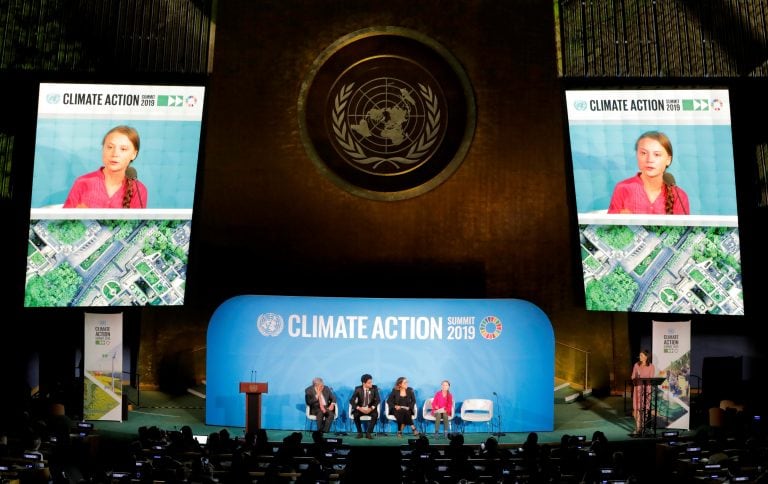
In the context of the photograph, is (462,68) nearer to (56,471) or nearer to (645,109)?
(645,109)

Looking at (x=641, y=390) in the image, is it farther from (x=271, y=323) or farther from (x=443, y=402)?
(x=271, y=323)

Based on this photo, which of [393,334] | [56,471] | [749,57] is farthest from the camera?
[749,57]

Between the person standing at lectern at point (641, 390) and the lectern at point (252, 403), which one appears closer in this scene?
the lectern at point (252, 403)

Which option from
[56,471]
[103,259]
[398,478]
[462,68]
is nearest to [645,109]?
[462,68]

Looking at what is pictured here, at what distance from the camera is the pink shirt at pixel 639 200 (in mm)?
17594

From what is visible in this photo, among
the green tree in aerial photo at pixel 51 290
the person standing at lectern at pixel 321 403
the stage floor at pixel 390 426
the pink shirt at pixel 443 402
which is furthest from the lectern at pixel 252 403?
the green tree in aerial photo at pixel 51 290

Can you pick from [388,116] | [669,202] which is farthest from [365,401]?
[669,202]

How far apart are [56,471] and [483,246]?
→ 26.2ft

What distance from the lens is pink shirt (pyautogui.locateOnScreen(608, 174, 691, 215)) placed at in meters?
17.6

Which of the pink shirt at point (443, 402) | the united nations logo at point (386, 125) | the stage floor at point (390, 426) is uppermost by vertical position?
the united nations logo at point (386, 125)

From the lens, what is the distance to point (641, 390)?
1669 cm

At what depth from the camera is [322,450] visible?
45.6 ft

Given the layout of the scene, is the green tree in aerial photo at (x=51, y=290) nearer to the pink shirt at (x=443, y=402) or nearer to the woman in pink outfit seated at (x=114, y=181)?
the woman in pink outfit seated at (x=114, y=181)

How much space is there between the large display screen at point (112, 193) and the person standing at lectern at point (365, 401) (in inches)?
127
